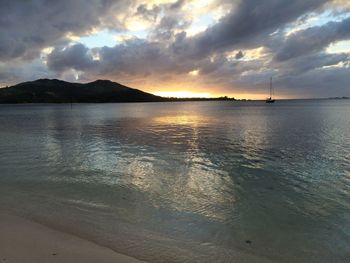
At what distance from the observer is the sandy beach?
5.41 metres

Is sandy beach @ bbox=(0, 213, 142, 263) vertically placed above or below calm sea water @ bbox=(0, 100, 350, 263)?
above

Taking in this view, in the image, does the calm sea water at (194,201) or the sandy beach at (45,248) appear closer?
the sandy beach at (45,248)

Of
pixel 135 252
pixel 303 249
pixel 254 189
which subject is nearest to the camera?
pixel 135 252

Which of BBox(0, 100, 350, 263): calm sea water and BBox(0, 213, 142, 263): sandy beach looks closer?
BBox(0, 213, 142, 263): sandy beach

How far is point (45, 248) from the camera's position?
589 cm

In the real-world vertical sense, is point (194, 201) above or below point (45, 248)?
below

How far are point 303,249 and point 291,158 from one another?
41.9 feet

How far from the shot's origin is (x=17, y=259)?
523cm

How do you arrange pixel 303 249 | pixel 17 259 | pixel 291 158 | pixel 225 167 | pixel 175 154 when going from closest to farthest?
pixel 17 259 < pixel 303 249 < pixel 225 167 < pixel 291 158 < pixel 175 154

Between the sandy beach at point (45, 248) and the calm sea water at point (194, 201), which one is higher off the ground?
the sandy beach at point (45, 248)

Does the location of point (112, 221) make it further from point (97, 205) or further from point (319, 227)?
point (319, 227)

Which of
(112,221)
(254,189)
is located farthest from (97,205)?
(254,189)

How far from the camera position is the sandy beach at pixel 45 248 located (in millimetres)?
5406

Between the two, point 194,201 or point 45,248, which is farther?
point 194,201
